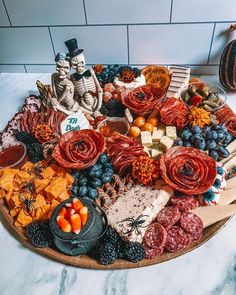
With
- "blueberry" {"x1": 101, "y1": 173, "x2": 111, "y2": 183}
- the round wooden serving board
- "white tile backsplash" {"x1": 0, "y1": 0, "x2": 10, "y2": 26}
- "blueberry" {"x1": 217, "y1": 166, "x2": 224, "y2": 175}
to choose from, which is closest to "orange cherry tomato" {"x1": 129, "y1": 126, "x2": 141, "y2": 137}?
"blueberry" {"x1": 101, "y1": 173, "x2": 111, "y2": 183}

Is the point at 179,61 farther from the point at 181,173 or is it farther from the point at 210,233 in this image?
the point at 210,233

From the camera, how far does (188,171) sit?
0.96 meters

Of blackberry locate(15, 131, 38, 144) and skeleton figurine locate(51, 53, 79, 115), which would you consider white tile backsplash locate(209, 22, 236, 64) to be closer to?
skeleton figurine locate(51, 53, 79, 115)

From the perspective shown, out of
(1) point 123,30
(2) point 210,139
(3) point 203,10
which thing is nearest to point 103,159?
(2) point 210,139

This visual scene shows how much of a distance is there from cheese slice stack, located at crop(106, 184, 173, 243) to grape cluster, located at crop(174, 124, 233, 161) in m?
0.22

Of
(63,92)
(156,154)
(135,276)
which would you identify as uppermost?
(63,92)

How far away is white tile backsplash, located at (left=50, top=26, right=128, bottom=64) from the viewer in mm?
1406

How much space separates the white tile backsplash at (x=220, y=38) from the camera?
133cm

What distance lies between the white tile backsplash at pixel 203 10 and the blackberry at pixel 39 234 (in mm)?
1012

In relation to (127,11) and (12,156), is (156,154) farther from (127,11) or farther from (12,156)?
(127,11)

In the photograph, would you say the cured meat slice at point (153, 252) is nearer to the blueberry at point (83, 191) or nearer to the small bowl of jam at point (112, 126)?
the blueberry at point (83, 191)

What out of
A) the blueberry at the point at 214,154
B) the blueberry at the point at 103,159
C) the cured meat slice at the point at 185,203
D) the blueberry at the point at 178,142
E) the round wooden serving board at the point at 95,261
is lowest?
the round wooden serving board at the point at 95,261

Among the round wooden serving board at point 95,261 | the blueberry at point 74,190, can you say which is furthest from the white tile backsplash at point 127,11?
the round wooden serving board at point 95,261

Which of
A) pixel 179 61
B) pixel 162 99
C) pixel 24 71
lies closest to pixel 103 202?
pixel 162 99
